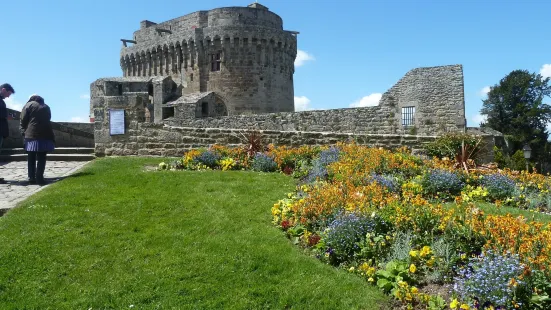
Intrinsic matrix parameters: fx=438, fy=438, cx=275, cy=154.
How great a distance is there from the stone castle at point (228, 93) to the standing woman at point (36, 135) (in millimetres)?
4151

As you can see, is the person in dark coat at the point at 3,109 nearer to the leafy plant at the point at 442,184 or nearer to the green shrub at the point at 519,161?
the leafy plant at the point at 442,184

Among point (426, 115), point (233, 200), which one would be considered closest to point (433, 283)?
point (233, 200)

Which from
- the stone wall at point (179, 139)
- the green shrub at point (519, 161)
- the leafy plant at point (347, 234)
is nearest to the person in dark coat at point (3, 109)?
the stone wall at point (179, 139)

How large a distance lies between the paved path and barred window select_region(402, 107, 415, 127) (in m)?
14.8

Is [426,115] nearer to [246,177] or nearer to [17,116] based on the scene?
[246,177]

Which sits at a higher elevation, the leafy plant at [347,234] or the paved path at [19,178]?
the paved path at [19,178]

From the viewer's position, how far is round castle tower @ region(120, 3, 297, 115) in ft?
130

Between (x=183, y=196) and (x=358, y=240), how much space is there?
3.78 m

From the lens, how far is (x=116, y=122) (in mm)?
14148

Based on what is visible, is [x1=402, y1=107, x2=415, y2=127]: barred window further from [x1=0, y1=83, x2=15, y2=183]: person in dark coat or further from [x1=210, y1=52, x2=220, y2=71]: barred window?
[x1=210, y1=52, x2=220, y2=71]: barred window

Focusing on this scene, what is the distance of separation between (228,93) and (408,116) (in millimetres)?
21873

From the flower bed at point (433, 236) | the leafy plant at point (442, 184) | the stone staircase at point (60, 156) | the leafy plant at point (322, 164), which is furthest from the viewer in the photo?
the stone staircase at point (60, 156)

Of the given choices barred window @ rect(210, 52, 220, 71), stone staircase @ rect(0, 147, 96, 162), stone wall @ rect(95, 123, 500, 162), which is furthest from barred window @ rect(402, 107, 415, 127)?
barred window @ rect(210, 52, 220, 71)

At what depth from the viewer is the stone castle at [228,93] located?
561 inches
